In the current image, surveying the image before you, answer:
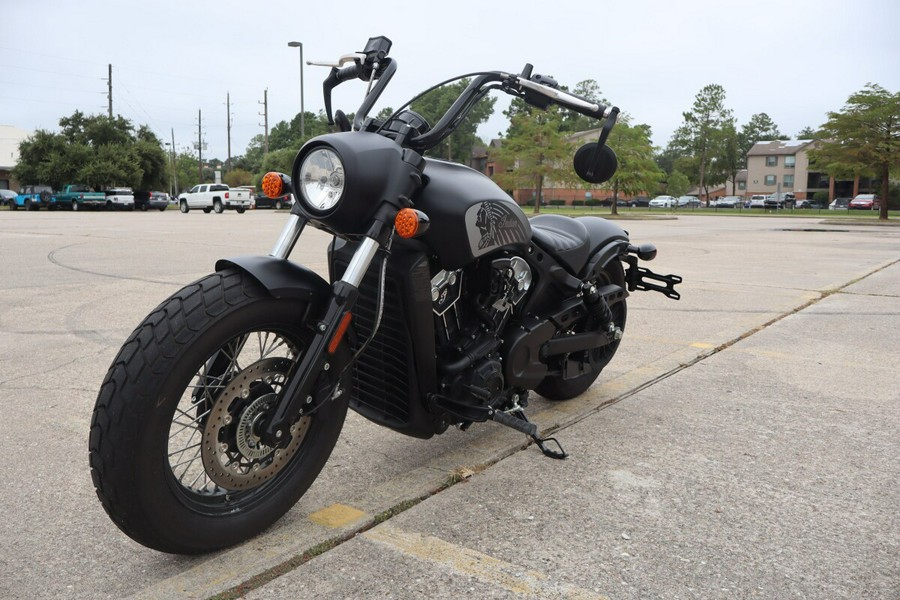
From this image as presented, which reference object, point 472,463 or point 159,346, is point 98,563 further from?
point 472,463

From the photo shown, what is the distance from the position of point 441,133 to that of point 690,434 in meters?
2.11

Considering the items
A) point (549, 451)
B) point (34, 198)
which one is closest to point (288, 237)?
point (549, 451)

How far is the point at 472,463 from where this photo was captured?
3342 mm

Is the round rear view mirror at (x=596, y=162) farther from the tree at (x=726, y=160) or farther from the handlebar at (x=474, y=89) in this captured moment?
the tree at (x=726, y=160)

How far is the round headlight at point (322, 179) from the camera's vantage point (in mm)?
2551

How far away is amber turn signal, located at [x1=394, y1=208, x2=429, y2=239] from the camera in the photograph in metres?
2.50

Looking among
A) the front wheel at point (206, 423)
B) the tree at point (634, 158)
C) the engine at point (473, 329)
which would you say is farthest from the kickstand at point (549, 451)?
the tree at point (634, 158)

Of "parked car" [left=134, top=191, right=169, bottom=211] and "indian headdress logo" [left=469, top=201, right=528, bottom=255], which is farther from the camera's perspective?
"parked car" [left=134, top=191, right=169, bottom=211]

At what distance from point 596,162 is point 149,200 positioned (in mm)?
48069

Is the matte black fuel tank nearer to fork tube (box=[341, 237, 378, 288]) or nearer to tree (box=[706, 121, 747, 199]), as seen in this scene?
fork tube (box=[341, 237, 378, 288])

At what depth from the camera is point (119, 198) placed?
44969mm

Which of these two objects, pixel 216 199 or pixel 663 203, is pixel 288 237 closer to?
pixel 216 199

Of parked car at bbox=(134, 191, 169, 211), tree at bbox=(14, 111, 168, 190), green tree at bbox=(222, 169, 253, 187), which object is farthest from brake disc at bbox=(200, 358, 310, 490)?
green tree at bbox=(222, 169, 253, 187)

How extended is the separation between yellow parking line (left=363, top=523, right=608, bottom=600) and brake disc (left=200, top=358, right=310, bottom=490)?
0.46 meters
